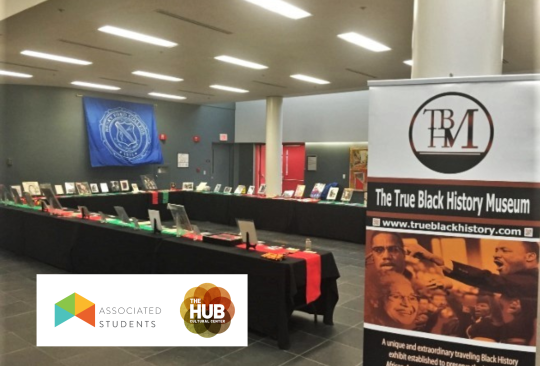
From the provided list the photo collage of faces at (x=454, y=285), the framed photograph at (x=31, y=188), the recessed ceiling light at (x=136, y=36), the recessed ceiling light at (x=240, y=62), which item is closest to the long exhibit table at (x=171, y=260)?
the photo collage of faces at (x=454, y=285)

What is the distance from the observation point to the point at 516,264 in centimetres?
178

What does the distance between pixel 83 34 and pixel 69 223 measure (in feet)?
8.55

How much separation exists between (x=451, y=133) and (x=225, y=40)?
4838 mm

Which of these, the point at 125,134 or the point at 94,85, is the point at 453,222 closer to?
the point at 94,85

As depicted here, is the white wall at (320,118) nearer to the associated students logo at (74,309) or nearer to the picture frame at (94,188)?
the picture frame at (94,188)

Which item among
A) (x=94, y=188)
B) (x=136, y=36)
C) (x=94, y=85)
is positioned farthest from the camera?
(x=94, y=85)

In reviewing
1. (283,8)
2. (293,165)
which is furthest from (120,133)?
(283,8)

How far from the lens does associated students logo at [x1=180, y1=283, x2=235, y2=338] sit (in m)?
3.71

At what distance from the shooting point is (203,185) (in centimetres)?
1136

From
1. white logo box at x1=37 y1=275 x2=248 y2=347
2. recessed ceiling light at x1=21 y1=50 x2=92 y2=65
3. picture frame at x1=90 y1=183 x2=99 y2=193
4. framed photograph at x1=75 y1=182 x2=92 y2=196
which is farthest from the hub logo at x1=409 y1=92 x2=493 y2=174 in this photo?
picture frame at x1=90 y1=183 x2=99 y2=193

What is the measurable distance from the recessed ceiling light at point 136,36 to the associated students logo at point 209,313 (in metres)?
3.85

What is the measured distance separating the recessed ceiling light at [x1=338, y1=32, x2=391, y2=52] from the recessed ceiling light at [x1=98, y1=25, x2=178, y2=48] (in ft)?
8.35

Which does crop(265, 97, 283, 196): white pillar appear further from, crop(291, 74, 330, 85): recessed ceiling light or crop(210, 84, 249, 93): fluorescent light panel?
crop(291, 74, 330, 85): recessed ceiling light

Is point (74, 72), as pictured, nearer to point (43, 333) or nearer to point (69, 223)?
point (69, 223)
